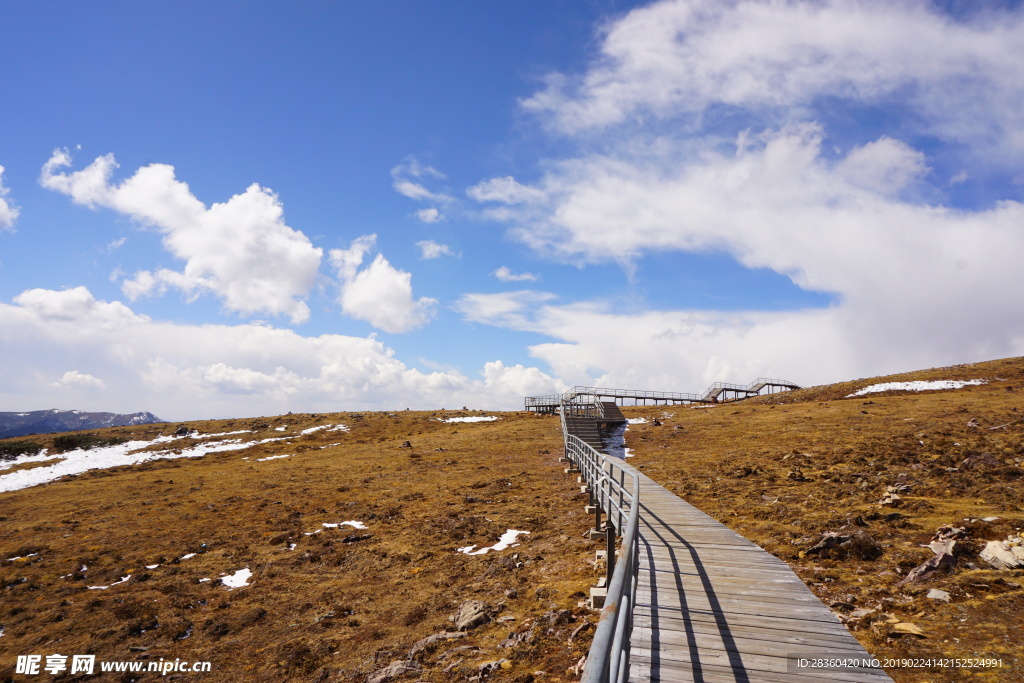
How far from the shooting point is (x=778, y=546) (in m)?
13.3

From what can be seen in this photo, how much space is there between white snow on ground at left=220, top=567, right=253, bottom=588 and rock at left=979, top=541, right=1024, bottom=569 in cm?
2307

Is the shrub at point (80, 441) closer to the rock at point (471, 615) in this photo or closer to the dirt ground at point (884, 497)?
the dirt ground at point (884, 497)

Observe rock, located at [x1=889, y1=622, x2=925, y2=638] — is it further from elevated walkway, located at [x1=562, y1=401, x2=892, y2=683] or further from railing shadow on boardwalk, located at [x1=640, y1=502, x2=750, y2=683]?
railing shadow on boardwalk, located at [x1=640, y1=502, x2=750, y2=683]

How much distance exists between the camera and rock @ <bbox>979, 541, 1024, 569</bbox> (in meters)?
10.1

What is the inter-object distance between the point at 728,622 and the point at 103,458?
203 ft

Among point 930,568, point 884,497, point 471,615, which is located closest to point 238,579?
point 471,615

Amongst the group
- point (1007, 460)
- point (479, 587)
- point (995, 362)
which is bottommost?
point (479, 587)

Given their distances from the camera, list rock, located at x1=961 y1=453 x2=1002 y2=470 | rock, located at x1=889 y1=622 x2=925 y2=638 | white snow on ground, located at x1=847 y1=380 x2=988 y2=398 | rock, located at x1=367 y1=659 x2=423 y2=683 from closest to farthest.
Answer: rock, located at x1=889 y1=622 x2=925 y2=638
rock, located at x1=367 y1=659 x2=423 y2=683
rock, located at x1=961 y1=453 x2=1002 y2=470
white snow on ground, located at x1=847 y1=380 x2=988 y2=398

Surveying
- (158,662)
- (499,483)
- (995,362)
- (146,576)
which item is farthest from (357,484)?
(995,362)

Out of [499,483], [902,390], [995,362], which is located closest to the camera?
[499,483]

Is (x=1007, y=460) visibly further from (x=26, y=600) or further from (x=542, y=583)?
(x=26, y=600)

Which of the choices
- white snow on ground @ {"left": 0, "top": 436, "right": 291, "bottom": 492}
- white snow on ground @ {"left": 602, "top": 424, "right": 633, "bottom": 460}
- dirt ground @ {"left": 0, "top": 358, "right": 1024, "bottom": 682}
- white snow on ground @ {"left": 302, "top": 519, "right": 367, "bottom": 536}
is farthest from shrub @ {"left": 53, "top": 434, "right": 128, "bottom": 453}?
white snow on ground @ {"left": 602, "top": 424, "right": 633, "bottom": 460}

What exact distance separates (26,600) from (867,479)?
33.4 metres

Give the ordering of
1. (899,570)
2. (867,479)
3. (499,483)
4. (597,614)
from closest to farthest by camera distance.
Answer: (899,570) < (597,614) < (867,479) < (499,483)
